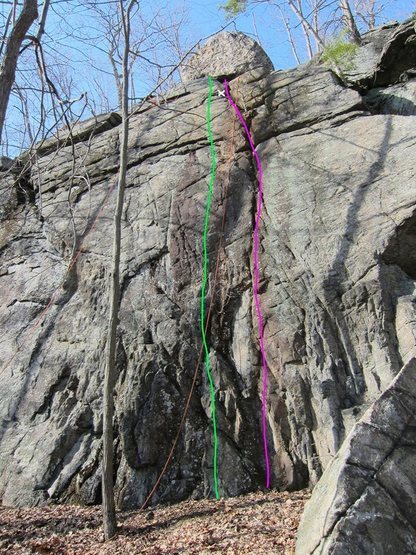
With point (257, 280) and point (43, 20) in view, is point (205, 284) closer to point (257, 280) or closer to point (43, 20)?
point (257, 280)

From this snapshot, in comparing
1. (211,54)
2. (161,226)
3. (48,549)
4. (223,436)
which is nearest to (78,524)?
(48,549)

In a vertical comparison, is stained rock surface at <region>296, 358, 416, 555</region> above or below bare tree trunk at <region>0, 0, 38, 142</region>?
below

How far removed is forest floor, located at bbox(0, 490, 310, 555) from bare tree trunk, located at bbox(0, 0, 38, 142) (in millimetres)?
4097

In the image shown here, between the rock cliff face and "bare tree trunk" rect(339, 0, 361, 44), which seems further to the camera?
"bare tree trunk" rect(339, 0, 361, 44)

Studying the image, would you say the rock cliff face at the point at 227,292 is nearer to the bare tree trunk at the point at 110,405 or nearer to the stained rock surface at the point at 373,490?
the bare tree trunk at the point at 110,405

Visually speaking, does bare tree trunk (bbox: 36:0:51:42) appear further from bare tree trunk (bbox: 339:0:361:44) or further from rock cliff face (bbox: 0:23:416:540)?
bare tree trunk (bbox: 339:0:361:44)

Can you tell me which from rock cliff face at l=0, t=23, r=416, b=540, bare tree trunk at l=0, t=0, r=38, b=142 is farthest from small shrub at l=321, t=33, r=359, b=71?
bare tree trunk at l=0, t=0, r=38, b=142

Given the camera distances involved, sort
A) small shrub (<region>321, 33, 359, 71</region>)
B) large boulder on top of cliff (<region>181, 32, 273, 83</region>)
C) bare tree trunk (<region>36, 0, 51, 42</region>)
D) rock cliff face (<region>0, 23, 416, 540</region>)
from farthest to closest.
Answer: large boulder on top of cliff (<region>181, 32, 273, 83</region>) → small shrub (<region>321, 33, 359, 71</region>) → rock cliff face (<region>0, 23, 416, 540</region>) → bare tree trunk (<region>36, 0, 51, 42</region>)

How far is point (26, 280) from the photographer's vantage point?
8.71 m

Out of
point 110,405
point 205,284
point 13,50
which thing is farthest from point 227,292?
point 13,50

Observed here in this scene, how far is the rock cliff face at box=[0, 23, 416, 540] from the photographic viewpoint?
6020mm

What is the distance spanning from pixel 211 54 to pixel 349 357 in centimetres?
753

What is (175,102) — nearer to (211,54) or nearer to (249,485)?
(211,54)

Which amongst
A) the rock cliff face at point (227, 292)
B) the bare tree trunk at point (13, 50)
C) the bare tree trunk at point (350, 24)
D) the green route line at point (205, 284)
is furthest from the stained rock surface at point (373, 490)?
the bare tree trunk at point (350, 24)
